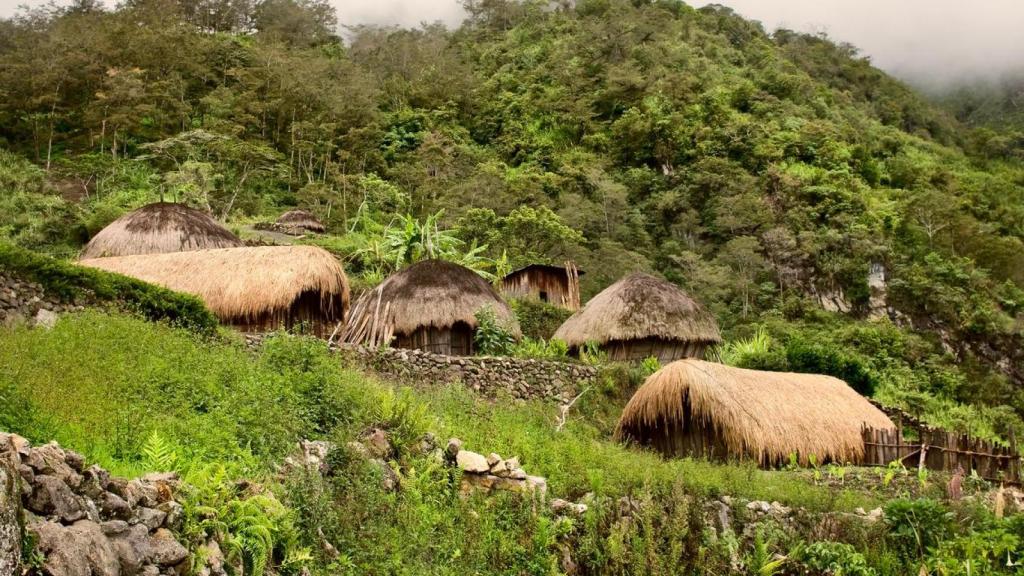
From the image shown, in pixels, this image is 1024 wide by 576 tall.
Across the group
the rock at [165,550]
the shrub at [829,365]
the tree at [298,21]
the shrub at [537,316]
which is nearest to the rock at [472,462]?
the rock at [165,550]

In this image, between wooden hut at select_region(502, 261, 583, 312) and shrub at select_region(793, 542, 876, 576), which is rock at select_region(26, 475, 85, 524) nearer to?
shrub at select_region(793, 542, 876, 576)

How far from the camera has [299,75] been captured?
146 ft

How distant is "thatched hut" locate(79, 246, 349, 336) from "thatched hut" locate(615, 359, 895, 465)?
246 inches

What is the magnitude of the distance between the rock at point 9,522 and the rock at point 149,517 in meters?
0.89

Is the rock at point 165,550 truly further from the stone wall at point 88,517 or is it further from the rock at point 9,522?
the rock at point 9,522

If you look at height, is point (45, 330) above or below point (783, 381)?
above

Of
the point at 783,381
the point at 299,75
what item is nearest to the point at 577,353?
the point at 783,381

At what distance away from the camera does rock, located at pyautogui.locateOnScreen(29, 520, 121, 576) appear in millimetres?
3603

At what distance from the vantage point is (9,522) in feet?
11.0

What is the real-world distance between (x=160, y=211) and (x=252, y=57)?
31.0 m

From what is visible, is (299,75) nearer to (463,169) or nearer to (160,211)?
(463,169)

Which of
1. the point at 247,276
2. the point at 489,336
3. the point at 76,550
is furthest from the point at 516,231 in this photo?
the point at 76,550

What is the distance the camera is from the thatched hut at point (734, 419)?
11.9 meters

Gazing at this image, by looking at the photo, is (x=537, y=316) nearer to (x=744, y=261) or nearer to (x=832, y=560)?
(x=744, y=261)
